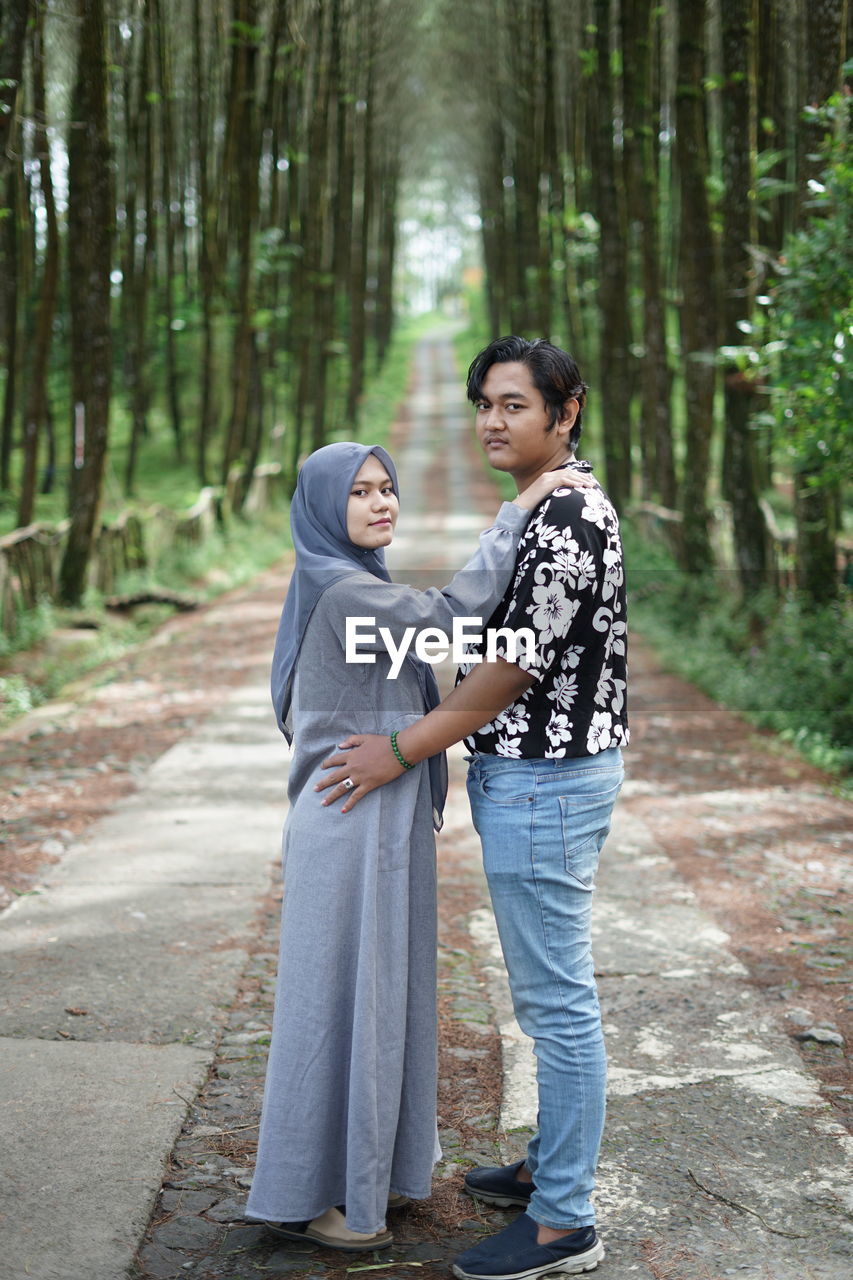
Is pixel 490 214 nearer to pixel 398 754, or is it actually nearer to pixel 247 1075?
pixel 247 1075

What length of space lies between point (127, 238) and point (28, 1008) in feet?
78.5

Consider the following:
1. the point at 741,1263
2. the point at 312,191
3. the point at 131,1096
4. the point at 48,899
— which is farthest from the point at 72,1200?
the point at 312,191

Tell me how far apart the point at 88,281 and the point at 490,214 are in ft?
119

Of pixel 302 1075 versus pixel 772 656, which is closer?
pixel 302 1075

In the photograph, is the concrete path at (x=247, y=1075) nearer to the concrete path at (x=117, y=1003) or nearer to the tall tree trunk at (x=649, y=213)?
the concrete path at (x=117, y=1003)

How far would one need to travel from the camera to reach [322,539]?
315 cm

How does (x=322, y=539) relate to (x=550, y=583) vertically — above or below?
above

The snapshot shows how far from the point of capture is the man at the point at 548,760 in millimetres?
3035

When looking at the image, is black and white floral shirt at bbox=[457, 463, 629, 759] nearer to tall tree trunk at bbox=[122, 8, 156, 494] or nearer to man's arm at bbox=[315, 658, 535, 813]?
man's arm at bbox=[315, 658, 535, 813]

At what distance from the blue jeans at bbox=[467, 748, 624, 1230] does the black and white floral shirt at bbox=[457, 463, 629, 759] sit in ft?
0.20

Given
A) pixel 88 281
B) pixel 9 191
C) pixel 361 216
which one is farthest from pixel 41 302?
pixel 361 216

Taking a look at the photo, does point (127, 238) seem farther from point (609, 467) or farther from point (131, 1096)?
point (131, 1096)

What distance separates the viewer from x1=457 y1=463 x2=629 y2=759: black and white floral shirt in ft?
9.88

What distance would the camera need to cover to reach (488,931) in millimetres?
5766
